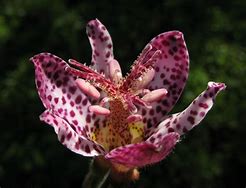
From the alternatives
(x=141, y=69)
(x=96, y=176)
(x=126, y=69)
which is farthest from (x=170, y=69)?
(x=126, y=69)

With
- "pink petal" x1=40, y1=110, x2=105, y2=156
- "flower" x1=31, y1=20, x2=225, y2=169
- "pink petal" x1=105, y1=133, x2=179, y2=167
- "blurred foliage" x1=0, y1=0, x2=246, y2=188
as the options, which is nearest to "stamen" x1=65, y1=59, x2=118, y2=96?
"flower" x1=31, y1=20, x2=225, y2=169

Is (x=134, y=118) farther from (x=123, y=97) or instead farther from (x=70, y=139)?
(x=70, y=139)

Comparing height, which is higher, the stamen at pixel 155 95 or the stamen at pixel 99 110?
the stamen at pixel 99 110

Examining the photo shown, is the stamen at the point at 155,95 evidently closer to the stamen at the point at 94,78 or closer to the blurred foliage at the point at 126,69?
the stamen at the point at 94,78

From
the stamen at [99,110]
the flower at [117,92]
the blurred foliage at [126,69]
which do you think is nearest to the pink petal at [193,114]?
the flower at [117,92]

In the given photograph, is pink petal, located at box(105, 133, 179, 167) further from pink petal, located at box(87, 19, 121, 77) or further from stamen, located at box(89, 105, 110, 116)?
pink petal, located at box(87, 19, 121, 77)

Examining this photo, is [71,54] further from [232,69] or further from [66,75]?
[66,75]
